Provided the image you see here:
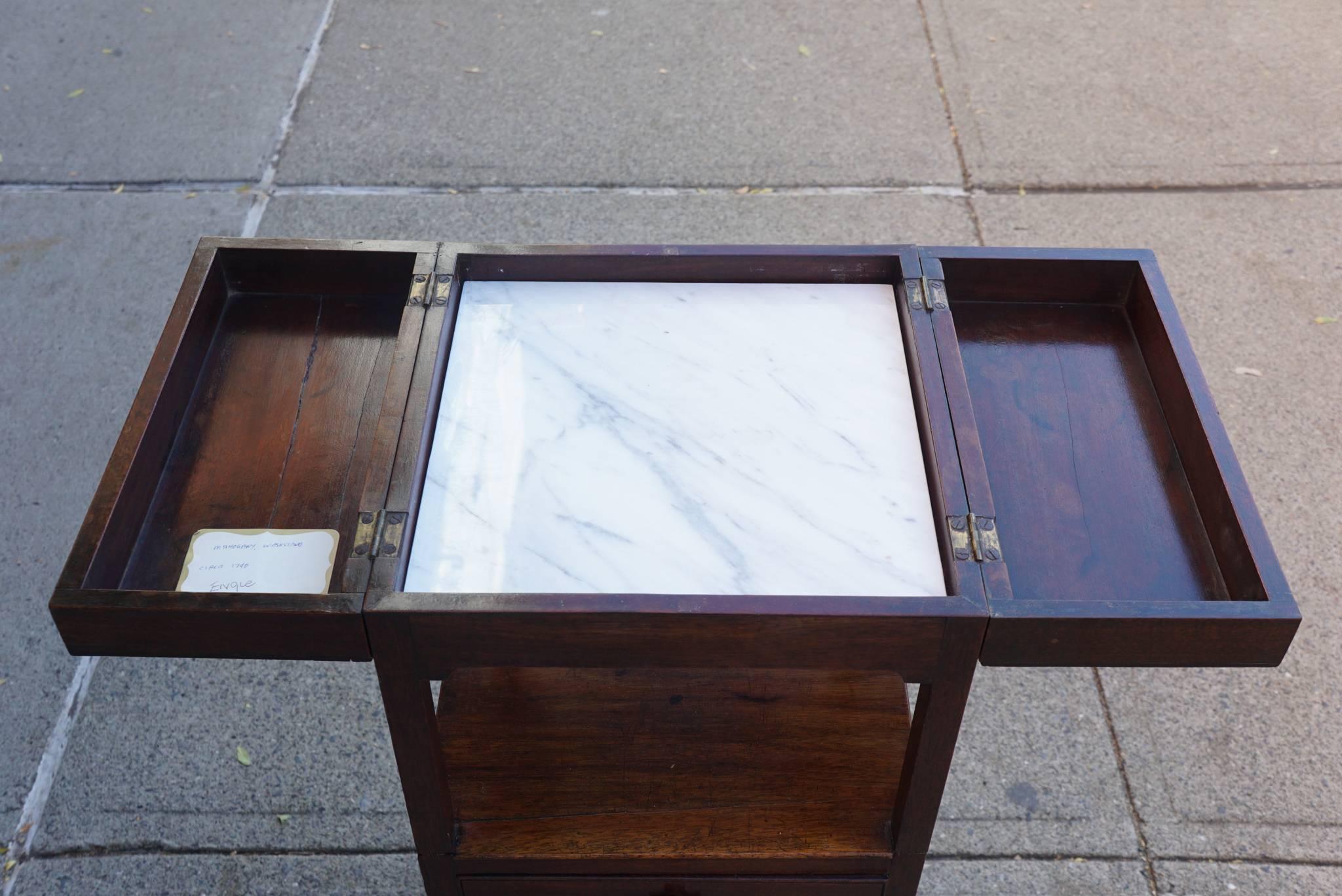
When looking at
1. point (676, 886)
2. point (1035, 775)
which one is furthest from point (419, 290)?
point (1035, 775)

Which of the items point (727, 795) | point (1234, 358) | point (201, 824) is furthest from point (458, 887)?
point (1234, 358)

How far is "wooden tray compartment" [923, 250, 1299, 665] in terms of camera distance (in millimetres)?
1449

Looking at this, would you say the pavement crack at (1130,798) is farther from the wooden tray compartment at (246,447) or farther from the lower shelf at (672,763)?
the wooden tray compartment at (246,447)

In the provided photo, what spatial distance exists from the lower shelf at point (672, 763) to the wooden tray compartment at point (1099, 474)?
0.50 metres

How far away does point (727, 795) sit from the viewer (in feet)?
6.16

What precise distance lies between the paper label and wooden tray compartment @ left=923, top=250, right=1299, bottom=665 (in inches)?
37.6

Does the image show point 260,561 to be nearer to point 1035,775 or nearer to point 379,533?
point 379,533

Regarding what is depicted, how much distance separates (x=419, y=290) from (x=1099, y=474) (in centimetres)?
114

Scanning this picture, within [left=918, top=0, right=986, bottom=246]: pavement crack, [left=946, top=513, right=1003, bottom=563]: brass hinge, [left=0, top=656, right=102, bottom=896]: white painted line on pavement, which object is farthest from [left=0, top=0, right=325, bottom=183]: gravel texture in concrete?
[left=946, top=513, right=1003, bottom=563]: brass hinge

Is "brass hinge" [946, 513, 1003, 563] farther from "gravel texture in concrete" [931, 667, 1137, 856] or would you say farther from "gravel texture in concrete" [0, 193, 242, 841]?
"gravel texture in concrete" [0, 193, 242, 841]

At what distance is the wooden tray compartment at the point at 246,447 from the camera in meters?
1.47

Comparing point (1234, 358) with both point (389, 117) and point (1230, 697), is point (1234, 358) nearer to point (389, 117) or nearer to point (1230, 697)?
point (1230, 697)

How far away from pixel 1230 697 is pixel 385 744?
6.21 ft

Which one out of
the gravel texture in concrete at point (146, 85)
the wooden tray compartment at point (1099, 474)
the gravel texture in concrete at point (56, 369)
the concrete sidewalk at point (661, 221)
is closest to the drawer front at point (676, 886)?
the concrete sidewalk at point (661, 221)
